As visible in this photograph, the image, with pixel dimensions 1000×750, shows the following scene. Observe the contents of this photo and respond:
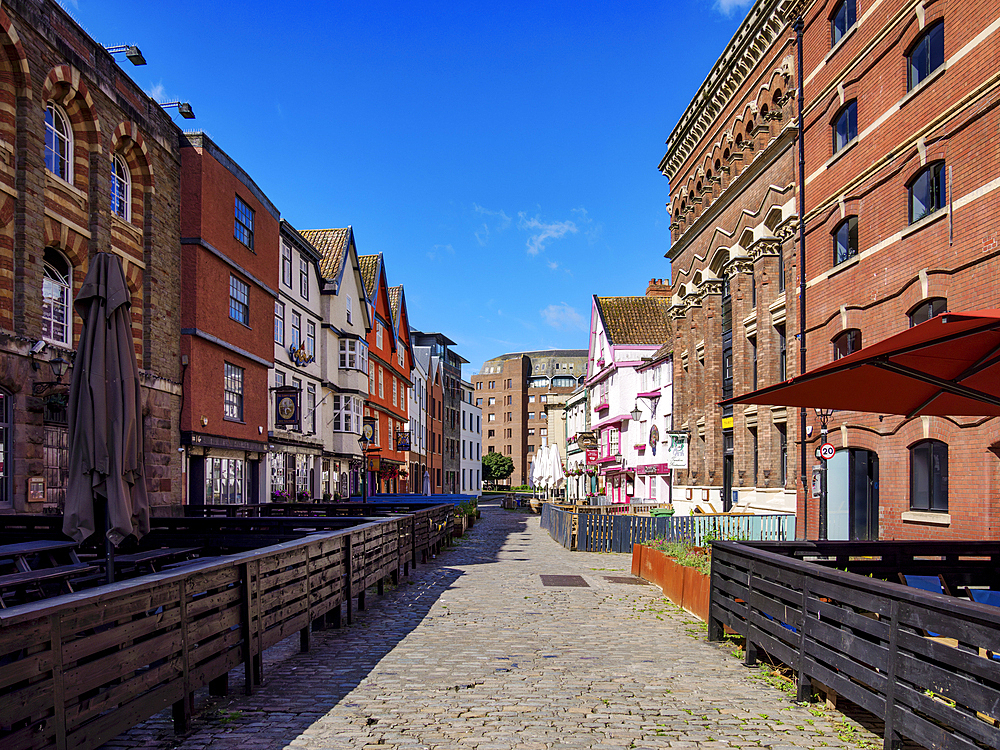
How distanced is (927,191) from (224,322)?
18.4 meters

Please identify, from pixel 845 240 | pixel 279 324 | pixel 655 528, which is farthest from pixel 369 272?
pixel 845 240

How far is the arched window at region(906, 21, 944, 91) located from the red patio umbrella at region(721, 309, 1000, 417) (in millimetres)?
10822

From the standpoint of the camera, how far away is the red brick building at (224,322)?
21.0 m

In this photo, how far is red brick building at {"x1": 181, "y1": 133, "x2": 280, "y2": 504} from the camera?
21.0 meters

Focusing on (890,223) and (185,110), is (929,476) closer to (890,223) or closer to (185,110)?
(890,223)

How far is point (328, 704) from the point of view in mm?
6562

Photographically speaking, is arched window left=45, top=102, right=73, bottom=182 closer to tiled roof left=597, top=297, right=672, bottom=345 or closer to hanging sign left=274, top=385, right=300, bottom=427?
hanging sign left=274, top=385, right=300, bottom=427

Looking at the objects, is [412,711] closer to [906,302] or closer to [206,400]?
[906,302]

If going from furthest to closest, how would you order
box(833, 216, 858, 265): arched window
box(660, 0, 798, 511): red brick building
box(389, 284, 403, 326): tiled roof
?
box(389, 284, 403, 326): tiled roof
box(660, 0, 798, 511): red brick building
box(833, 216, 858, 265): arched window

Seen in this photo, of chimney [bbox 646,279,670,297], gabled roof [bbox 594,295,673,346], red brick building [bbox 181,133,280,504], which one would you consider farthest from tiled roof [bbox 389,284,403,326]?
red brick building [bbox 181,133,280,504]

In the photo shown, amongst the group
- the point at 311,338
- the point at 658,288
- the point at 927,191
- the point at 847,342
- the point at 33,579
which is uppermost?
the point at 658,288

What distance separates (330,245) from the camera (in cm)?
3647

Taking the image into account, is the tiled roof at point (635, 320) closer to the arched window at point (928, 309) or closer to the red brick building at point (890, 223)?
the red brick building at point (890, 223)

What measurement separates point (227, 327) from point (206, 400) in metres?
2.56
